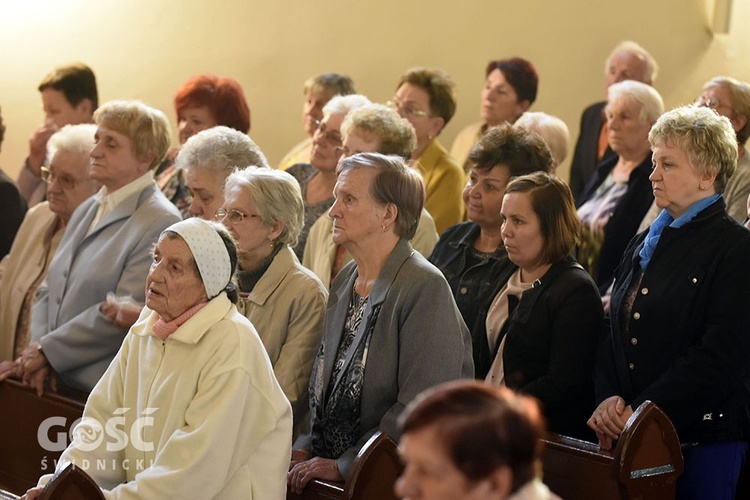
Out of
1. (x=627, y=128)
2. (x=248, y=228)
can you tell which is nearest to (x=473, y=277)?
(x=248, y=228)

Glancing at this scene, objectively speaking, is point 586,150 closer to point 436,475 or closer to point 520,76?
point 520,76

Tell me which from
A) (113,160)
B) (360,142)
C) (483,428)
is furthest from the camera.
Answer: (360,142)

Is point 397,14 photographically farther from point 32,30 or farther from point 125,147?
point 125,147

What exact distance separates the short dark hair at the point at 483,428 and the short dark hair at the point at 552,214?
6.36 feet

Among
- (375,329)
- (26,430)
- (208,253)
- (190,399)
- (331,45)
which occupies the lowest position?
(26,430)

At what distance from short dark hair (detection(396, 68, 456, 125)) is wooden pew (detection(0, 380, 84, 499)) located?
8.09 feet

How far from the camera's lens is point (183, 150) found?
13.9 feet

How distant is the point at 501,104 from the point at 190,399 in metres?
3.35

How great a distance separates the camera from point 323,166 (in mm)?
4793

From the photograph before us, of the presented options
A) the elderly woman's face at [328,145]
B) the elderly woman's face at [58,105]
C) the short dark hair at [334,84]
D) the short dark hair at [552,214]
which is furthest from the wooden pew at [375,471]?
the elderly woman's face at [58,105]

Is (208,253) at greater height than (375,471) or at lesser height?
greater

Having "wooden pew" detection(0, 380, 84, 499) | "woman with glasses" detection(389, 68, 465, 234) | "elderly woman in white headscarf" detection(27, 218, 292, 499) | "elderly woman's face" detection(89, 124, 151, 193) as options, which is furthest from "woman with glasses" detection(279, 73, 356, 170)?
"elderly woman in white headscarf" detection(27, 218, 292, 499)

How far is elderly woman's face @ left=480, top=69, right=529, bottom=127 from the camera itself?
18.9 feet

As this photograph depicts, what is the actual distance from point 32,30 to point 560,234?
5.13 meters
